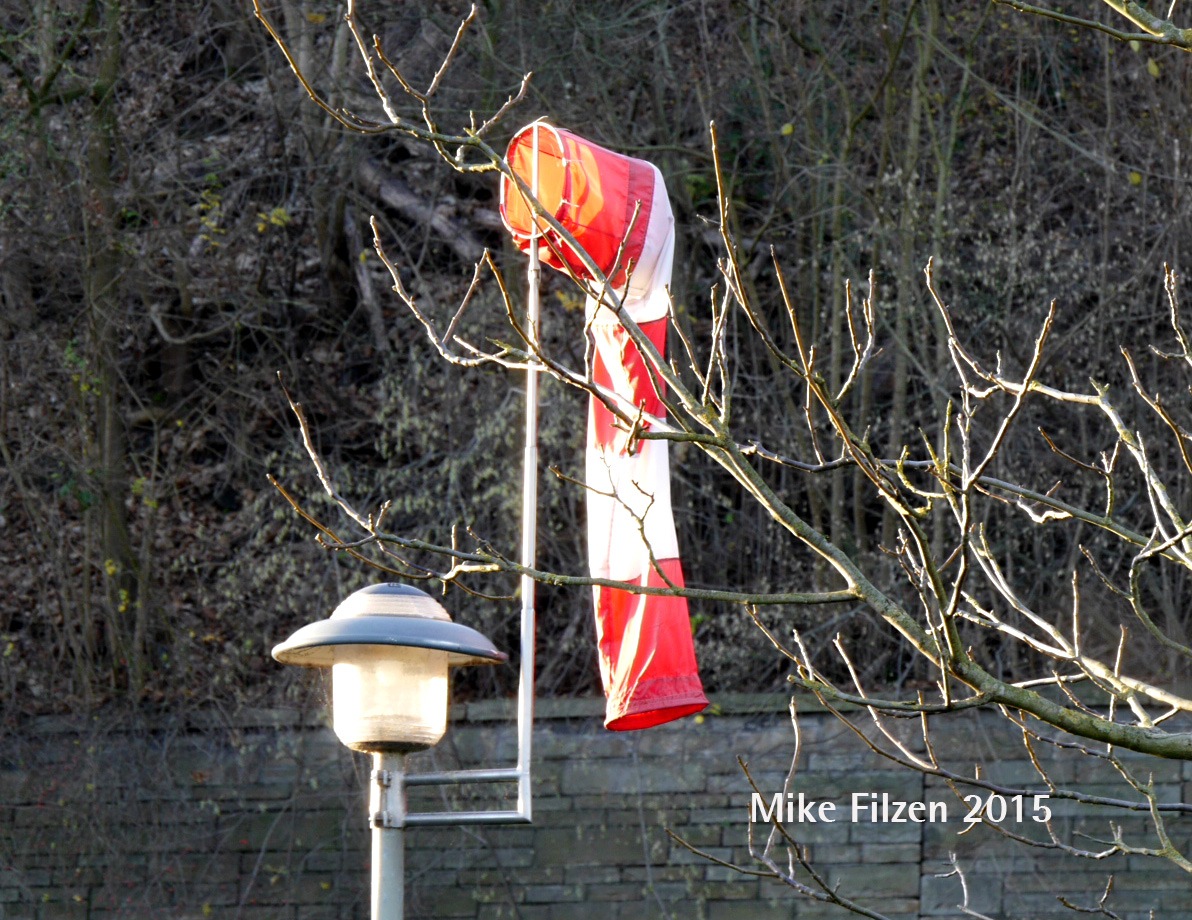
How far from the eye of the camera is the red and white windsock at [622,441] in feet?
20.9

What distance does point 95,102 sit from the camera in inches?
437

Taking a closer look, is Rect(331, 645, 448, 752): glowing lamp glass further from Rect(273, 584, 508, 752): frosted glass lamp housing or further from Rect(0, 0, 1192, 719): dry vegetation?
Rect(0, 0, 1192, 719): dry vegetation

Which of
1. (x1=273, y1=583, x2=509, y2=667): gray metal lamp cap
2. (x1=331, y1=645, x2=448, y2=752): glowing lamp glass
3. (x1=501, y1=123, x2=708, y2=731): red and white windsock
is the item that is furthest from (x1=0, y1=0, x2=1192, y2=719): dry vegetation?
(x1=331, y1=645, x2=448, y2=752): glowing lamp glass

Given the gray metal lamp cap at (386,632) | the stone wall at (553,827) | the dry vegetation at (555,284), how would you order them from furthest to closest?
the dry vegetation at (555,284), the stone wall at (553,827), the gray metal lamp cap at (386,632)

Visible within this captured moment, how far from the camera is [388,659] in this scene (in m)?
4.67

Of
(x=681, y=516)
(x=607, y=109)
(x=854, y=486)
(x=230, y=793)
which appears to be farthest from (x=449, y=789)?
(x=607, y=109)

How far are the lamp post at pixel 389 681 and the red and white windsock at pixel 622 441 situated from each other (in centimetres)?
154

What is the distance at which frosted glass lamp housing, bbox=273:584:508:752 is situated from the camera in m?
4.62

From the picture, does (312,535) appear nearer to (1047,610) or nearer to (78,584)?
(78,584)

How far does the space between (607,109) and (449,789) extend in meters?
3.96

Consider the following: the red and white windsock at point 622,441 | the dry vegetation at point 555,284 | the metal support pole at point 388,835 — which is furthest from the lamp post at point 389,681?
the dry vegetation at point 555,284

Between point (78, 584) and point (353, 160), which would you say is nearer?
point (78, 584)

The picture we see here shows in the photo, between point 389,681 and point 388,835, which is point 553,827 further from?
point 389,681

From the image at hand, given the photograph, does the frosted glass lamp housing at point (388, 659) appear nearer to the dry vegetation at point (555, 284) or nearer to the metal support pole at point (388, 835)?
the metal support pole at point (388, 835)
